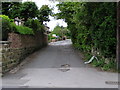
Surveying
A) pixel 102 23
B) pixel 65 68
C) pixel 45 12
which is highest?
pixel 45 12

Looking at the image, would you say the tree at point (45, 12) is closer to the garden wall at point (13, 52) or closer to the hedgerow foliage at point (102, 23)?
the garden wall at point (13, 52)

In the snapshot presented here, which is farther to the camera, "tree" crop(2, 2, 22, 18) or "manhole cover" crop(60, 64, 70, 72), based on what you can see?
"tree" crop(2, 2, 22, 18)

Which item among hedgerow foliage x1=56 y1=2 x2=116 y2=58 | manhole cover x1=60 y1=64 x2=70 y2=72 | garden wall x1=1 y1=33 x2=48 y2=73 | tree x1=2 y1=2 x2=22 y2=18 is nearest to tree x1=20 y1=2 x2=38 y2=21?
tree x1=2 y1=2 x2=22 y2=18

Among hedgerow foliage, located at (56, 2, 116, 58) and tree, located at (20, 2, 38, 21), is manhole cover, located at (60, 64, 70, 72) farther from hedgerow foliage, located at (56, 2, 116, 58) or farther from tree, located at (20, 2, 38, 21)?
tree, located at (20, 2, 38, 21)

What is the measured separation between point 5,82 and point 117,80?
15.7 ft

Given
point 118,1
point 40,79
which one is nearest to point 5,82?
point 40,79

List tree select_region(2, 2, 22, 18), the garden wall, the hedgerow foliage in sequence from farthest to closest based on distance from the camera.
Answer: tree select_region(2, 2, 22, 18), the hedgerow foliage, the garden wall

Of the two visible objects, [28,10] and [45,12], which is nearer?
[28,10]

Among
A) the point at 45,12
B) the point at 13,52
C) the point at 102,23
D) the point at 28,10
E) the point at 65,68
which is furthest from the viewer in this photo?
the point at 45,12

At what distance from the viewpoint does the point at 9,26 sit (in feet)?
42.7

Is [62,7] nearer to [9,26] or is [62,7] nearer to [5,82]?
[9,26]

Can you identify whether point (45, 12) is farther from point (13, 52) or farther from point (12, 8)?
point (13, 52)

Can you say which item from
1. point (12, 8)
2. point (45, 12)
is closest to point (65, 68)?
point (12, 8)

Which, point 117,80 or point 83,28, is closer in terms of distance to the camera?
point 117,80
